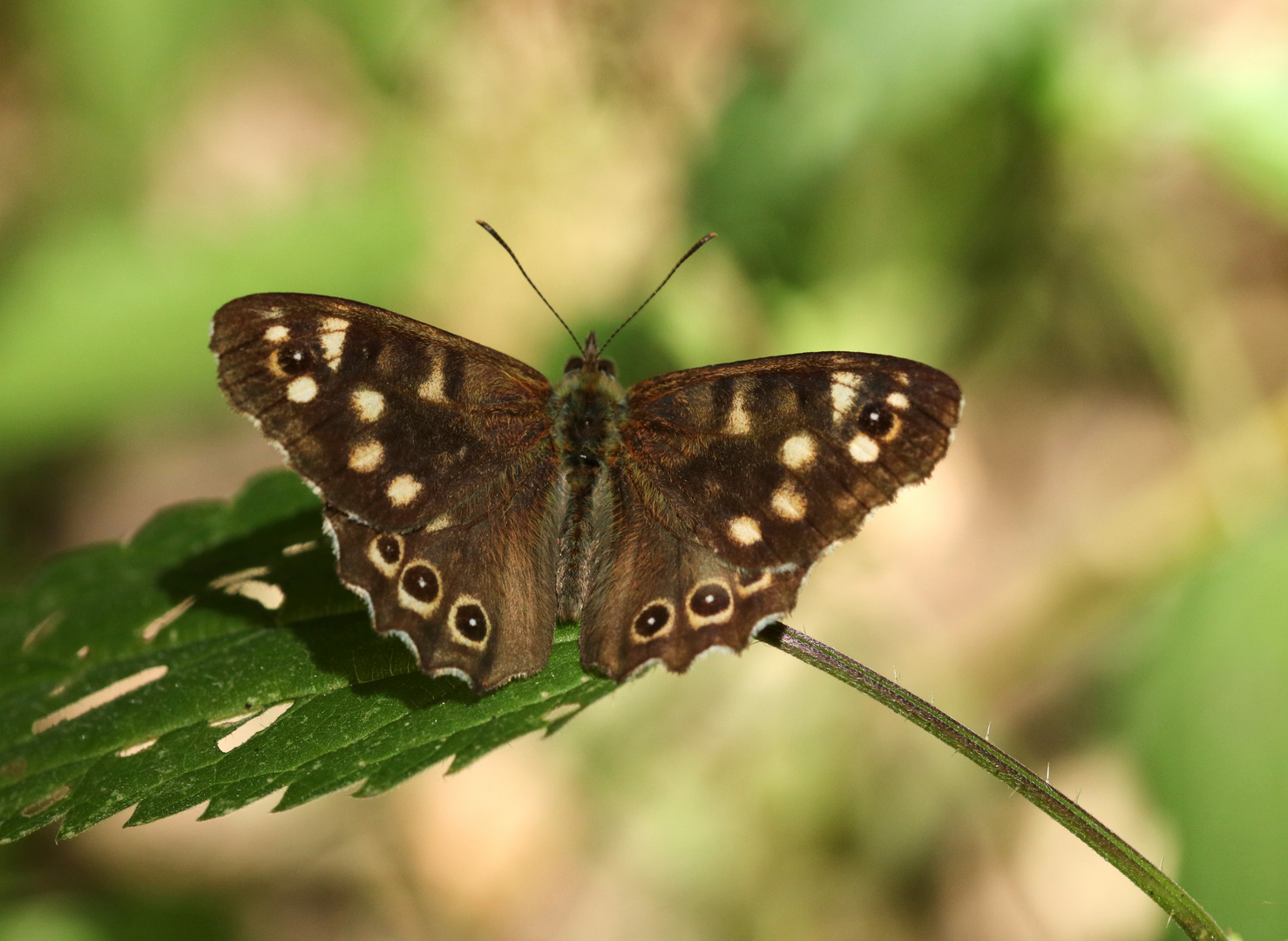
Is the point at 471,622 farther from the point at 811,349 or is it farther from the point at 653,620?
the point at 811,349

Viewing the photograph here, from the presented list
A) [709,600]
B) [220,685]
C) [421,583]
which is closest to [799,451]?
[709,600]

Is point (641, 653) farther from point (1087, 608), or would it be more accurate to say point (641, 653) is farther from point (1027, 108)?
point (1027, 108)

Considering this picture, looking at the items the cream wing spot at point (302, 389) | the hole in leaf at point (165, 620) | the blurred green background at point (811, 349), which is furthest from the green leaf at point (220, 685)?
the blurred green background at point (811, 349)

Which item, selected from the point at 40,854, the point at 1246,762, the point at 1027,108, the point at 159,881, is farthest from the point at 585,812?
the point at 1027,108

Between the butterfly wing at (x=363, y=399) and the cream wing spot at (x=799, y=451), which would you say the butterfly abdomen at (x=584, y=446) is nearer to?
the butterfly wing at (x=363, y=399)

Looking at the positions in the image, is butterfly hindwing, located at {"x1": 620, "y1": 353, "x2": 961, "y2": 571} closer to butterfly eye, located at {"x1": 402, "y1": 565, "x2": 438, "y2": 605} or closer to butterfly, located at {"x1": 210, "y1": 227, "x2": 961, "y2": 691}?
butterfly, located at {"x1": 210, "y1": 227, "x2": 961, "y2": 691}
